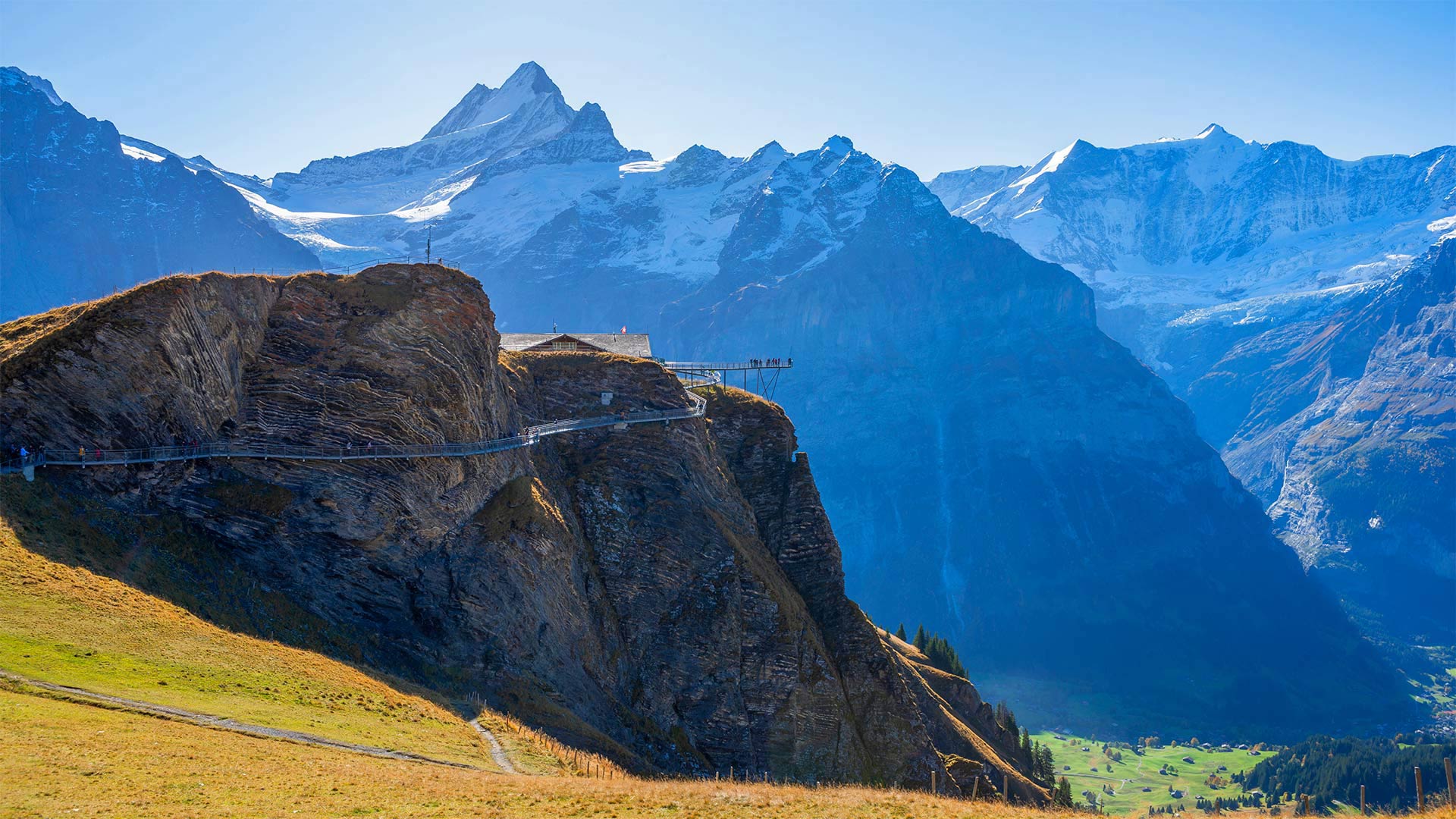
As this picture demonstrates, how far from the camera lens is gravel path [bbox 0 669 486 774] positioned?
142ft

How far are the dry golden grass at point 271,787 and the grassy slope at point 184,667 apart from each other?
10.2 ft

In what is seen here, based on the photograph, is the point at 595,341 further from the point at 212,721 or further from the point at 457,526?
the point at 212,721

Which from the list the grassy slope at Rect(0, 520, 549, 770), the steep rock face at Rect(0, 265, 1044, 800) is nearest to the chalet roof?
the steep rock face at Rect(0, 265, 1044, 800)

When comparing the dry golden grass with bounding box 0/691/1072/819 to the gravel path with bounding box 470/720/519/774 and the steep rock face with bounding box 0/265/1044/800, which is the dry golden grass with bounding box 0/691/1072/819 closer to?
the gravel path with bounding box 470/720/519/774

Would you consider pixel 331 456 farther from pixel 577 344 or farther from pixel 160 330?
pixel 577 344

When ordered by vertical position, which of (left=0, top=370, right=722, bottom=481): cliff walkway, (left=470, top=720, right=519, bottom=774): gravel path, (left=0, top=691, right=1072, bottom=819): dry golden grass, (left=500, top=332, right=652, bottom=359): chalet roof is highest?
(left=500, top=332, right=652, bottom=359): chalet roof

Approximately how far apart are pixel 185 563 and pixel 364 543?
10.2m

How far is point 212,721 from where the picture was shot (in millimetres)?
45125

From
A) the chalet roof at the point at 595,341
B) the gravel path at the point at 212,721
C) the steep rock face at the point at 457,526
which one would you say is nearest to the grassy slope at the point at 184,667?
the gravel path at the point at 212,721

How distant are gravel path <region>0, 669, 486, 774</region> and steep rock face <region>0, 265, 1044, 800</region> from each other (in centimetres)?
1223

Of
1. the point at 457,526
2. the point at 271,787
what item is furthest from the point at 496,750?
the point at 457,526

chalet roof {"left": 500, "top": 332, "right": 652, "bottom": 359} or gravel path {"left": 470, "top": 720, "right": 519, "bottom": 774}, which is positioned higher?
chalet roof {"left": 500, "top": 332, "right": 652, "bottom": 359}

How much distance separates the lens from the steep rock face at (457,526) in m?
59.4

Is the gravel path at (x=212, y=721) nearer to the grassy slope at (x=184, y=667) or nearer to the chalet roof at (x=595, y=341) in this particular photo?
the grassy slope at (x=184, y=667)
